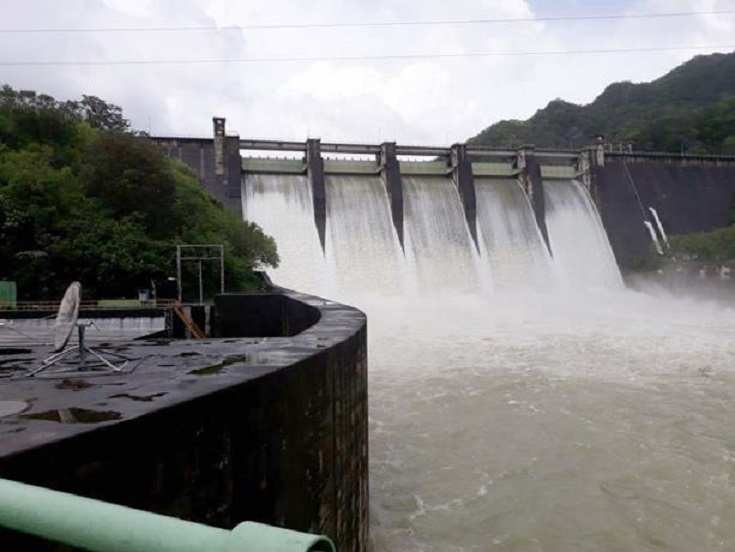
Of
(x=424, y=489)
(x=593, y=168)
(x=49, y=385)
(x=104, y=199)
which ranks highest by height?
(x=593, y=168)

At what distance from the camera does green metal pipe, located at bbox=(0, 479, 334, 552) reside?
2.07ft

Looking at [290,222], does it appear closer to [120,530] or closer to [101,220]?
[101,220]

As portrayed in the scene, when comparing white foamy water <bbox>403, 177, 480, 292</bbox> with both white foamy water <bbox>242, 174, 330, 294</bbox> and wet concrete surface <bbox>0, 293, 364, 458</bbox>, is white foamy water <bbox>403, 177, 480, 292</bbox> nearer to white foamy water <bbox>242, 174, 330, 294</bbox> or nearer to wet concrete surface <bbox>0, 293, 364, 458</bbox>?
white foamy water <bbox>242, 174, 330, 294</bbox>

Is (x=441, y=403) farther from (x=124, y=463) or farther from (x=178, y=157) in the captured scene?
(x=178, y=157)

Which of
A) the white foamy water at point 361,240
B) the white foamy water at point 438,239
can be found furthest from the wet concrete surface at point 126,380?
the white foamy water at point 438,239

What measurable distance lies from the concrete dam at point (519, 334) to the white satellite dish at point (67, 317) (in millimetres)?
3422

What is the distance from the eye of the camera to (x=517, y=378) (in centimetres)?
1264

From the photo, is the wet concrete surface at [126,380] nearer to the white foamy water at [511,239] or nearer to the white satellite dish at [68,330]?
the white satellite dish at [68,330]

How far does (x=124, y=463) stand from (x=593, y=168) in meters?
31.9

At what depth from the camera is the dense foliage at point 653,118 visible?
47.8 meters

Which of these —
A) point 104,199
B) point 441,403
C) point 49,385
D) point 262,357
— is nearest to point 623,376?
point 441,403

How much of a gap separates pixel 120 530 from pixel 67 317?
455 centimetres

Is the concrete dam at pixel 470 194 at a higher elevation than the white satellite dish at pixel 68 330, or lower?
higher

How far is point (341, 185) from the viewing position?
2720 centimetres
